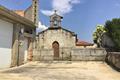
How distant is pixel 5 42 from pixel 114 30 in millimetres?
15718

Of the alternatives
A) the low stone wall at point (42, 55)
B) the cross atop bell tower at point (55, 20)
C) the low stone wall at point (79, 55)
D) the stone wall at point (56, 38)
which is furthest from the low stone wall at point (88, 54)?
the cross atop bell tower at point (55, 20)

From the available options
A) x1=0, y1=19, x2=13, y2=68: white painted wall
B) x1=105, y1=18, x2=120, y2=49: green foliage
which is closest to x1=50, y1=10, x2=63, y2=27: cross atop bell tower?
x1=105, y1=18, x2=120, y2=49: green foliage

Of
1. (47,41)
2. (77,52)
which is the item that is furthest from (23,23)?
(47,41)

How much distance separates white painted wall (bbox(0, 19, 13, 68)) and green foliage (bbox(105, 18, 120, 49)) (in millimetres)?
14148

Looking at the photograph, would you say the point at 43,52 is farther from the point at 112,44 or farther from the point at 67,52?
the point at 112,44

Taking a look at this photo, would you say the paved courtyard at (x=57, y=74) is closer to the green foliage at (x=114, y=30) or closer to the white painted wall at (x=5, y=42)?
the white painted wall at (x=5, y=42)

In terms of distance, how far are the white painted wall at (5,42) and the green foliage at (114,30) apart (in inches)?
557

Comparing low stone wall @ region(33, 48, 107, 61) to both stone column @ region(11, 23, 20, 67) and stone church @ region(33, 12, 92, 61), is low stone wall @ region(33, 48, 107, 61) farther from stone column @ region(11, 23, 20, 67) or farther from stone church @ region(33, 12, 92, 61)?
stone church @ region(33, 12, 92, 61)

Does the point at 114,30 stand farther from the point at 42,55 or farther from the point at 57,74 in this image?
the point at 57,74

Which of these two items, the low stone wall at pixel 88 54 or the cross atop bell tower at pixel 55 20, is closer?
the low stone wall at pixel 88 54

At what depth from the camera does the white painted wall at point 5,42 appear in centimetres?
1647

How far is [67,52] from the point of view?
2577cm

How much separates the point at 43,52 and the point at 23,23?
16.7 feet

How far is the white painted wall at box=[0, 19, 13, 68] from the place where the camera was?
1647cm
